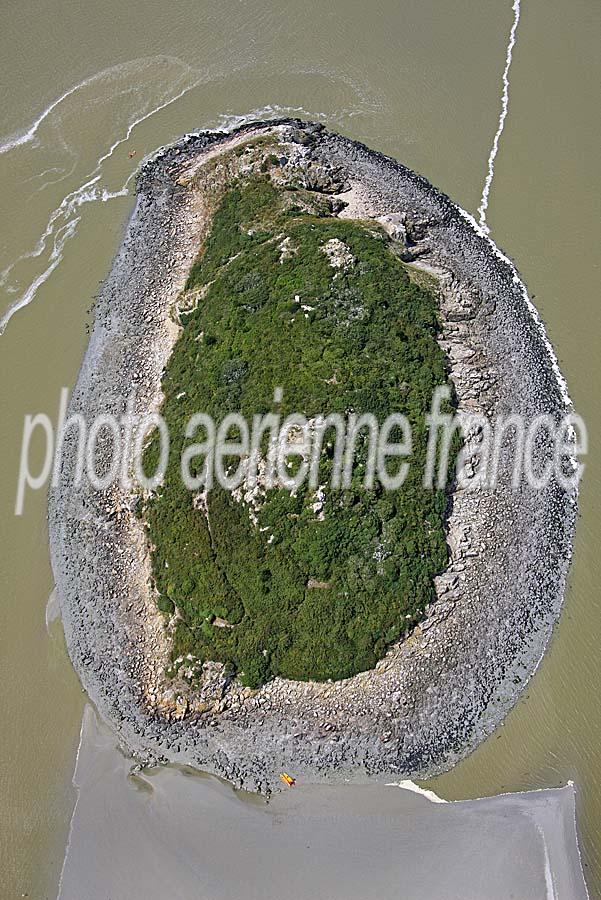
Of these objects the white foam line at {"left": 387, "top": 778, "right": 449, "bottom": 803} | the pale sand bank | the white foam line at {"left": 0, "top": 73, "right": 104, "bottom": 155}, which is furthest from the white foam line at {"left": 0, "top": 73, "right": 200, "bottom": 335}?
the white foam line at {"left": 387, "top": 778, "right": 449, "bottom": 803}

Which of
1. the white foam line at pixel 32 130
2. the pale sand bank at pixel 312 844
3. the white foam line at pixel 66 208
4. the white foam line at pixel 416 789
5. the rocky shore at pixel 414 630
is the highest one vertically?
the white foam line at pixel 32 130

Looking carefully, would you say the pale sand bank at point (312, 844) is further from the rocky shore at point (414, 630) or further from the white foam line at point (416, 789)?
the rocky shore at point (414, 630)

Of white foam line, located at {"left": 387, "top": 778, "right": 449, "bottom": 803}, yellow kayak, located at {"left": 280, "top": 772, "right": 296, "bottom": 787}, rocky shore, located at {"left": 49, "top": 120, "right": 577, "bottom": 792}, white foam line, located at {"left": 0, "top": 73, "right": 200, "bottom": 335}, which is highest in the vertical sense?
white foam line, located at {"left": 0, "top": 73, "right": 200, "bottom": 335}

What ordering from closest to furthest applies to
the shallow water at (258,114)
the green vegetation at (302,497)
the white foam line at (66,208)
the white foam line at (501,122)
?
the shallow water at (258,114), the green vegetation at (302,497), the white foam line at (66,208), the white foam line at (501,122)

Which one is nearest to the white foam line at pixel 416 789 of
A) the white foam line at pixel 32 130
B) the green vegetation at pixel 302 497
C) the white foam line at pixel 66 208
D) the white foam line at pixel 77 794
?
the green vegetation at pixel 302 497

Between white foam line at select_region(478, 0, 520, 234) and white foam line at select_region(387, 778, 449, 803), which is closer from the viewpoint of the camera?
white foam line at select_region(387, 778, 449, 803)

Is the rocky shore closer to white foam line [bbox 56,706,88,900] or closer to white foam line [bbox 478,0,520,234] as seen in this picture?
white foam line [bbox 56,706,88,900]

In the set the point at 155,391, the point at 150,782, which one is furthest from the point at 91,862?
the point at 155,391
